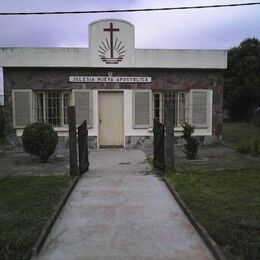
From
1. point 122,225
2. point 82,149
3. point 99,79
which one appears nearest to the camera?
point 122,225

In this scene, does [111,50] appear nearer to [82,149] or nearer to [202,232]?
[82,149]

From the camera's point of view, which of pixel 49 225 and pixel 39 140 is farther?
pixel 39 140

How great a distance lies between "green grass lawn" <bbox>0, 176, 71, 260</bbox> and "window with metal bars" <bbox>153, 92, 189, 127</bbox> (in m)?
7.50

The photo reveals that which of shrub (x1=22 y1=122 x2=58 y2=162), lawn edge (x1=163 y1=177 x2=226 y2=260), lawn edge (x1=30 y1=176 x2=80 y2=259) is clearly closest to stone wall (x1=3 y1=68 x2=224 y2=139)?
shrub (x1=22 y1=122 x2=58 y2=162)

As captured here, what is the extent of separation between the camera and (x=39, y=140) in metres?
12.2

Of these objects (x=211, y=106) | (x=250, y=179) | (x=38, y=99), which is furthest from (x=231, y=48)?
(x=250, y=179)

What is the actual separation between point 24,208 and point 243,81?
3414 cm

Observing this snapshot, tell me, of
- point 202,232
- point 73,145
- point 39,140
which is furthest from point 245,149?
point 202,232

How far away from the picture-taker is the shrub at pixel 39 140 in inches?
479

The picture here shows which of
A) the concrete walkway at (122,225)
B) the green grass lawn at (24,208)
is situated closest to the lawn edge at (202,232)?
the concrete walkway at (122,225)

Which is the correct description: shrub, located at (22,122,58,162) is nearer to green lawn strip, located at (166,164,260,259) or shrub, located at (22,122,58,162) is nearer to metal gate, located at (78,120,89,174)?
metal gate, located at (78,120,89,174)

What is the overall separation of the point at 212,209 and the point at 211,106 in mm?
10315

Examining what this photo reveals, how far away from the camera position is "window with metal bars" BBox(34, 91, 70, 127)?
16312 millimetres

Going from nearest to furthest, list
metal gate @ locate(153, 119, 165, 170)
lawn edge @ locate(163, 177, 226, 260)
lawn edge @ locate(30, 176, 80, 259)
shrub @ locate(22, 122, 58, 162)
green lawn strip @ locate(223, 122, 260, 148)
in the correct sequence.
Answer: lawn edge @ locate(163, 177, 226, 260) → lawn edge @ locate(30, 176, 80, 259) → metal gate @ locate(153, 119, 165, 170) → shrub @ locate(22, 122, 58, 162) → green lawn strip @ locate(223, 122, 260, 148)
